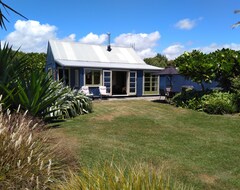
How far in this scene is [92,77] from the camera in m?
20.7

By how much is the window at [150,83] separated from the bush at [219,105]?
403 inches

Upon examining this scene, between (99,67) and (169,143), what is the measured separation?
46.3 feet

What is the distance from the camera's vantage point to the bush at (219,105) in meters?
12.4

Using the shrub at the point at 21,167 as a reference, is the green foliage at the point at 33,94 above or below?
above

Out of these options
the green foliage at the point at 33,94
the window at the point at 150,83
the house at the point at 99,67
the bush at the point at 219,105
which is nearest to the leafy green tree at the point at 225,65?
the bush at the point at 219,105

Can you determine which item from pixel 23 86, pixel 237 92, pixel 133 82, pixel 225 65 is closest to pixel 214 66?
pixel 225 65

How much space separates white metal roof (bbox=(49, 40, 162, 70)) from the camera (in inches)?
825

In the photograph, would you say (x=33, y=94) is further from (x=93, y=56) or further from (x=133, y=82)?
(x=93, y=56)

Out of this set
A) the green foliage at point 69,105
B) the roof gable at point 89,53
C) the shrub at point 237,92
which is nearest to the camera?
the green foliage at point 69,105

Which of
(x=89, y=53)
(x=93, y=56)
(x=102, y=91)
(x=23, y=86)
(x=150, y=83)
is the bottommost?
(x=102, y=91)

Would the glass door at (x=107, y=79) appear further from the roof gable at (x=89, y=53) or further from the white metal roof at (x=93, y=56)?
the roof gable at (x=89, y=53)

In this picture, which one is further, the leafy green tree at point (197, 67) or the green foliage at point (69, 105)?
the leafy green tree at point (197, 67)

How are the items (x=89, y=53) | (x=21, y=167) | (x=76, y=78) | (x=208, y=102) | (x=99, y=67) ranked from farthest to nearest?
(x=89, y=53) < (x=76, y=78) < (x=99, y=67) < (x=208, y=102) < (x=21, y=167)

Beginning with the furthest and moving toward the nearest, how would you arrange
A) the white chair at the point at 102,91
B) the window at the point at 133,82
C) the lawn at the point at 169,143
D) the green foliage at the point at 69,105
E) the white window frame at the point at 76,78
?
the window at the point at 133,82 → the white window frame at the point at 76,78 → the white chair at the point at 102,91 → the green foliage at the point at 69,105 → the lawn at the point at 169,143
